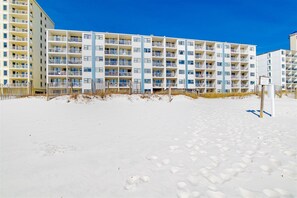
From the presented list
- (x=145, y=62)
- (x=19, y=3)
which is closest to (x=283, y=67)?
(x=145, y=62)

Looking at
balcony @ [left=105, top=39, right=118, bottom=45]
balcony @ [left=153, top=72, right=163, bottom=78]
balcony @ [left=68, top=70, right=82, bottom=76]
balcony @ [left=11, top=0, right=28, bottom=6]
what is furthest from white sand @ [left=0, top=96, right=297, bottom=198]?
balcony @ [left=11, top=0, right=28, bottom=6]

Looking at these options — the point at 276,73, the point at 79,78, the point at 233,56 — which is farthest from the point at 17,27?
the point at 276,73

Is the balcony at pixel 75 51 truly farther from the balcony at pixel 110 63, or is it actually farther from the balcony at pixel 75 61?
the balcony at pixel 110 63

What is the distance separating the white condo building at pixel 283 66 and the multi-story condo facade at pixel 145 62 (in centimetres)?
2226

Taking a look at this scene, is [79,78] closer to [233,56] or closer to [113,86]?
[113,86]

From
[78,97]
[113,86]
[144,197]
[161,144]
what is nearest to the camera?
[144,197]

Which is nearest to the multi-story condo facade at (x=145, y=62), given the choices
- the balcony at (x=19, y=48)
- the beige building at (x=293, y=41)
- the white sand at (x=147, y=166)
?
the balcony at (x=19, y=48)

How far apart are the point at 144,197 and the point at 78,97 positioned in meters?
15.7

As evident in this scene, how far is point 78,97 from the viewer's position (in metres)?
16.2

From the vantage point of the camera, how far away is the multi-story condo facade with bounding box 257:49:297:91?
67.2 m

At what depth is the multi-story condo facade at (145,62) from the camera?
41.8m

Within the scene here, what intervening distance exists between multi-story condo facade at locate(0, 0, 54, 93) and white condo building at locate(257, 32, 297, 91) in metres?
89.1

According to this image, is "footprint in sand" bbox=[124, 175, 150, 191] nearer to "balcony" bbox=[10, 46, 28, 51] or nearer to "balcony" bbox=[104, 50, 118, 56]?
"balcony" bbox=[104, 50, 118, 56]

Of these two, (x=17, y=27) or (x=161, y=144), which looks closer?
(x=161, y=144)
